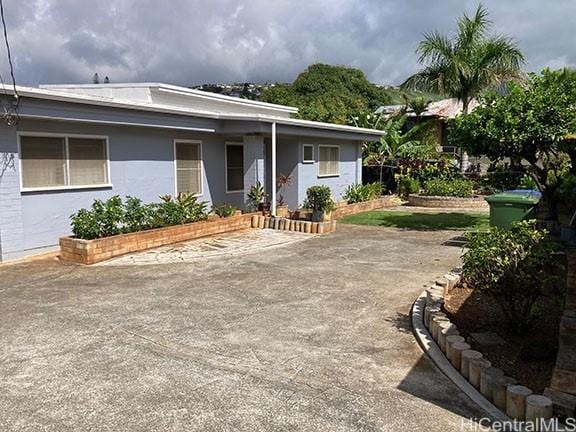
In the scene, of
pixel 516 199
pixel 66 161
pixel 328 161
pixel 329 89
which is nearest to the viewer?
pixel 516 199

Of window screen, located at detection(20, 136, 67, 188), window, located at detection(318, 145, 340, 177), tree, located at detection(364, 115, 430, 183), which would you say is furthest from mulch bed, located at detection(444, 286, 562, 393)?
tree, located at detection(364, 115, 430, 183)

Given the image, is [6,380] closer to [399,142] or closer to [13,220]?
[13,220]

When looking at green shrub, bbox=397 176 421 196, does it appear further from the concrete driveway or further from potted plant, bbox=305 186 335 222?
the concrete driveway

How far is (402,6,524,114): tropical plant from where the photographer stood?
Result: 20.8 metres

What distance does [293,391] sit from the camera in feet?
13.7

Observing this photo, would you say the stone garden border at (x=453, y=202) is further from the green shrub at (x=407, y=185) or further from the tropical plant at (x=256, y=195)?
the tropical plant at (x=256, y=195)

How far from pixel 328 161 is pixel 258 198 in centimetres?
485

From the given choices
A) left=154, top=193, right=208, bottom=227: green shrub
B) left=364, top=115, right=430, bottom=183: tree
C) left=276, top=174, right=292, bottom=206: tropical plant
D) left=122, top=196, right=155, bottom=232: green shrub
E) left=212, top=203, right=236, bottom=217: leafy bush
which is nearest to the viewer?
left=122, top=196, right=155, bottom=232: green shrub

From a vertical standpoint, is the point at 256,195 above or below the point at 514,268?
above

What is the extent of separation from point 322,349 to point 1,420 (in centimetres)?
292

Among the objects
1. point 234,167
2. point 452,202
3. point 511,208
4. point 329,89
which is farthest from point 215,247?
point 329,89

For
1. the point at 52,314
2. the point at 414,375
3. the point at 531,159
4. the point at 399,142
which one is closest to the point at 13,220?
the point at 52,314

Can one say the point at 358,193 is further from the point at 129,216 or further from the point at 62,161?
the point at 62,161

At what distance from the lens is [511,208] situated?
401 inches
